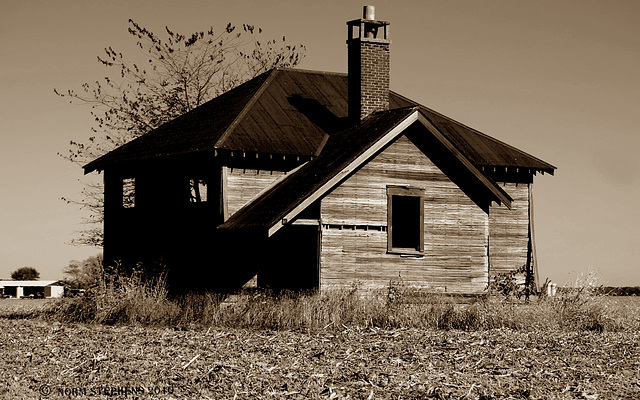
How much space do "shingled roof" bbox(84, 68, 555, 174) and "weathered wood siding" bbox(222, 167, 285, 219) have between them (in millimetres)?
781

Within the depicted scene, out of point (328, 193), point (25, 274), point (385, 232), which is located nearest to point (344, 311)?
point (328, 193)

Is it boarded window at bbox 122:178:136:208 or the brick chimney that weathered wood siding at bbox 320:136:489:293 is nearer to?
the brick chimney

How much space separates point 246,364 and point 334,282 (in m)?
8.69

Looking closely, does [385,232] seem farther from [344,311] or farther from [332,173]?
[344,311]

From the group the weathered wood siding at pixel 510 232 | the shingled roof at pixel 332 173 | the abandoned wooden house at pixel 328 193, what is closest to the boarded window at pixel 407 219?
the abandoned wooden house at pixel 328 193

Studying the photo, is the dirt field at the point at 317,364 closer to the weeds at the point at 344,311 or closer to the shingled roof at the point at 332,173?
the weeds at the point at 344,311

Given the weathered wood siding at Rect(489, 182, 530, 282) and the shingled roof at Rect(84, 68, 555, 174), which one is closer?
the shingled roof at Rect(84, 68, 555, 174)

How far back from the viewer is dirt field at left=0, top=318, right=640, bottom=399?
12.0 meters

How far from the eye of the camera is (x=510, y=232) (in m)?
27.7

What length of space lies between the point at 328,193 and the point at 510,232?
24.1 feet

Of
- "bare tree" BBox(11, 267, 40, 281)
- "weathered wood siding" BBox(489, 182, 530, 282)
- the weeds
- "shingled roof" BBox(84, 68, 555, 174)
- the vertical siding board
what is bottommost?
"bare tree" BBox(11, 267, 40, 281)

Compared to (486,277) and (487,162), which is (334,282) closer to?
(486,277)

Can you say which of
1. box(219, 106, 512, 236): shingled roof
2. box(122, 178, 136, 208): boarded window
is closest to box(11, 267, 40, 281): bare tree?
box(122, 178, 136, 208): boarded window

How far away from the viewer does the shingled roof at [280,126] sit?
80.1 ft
